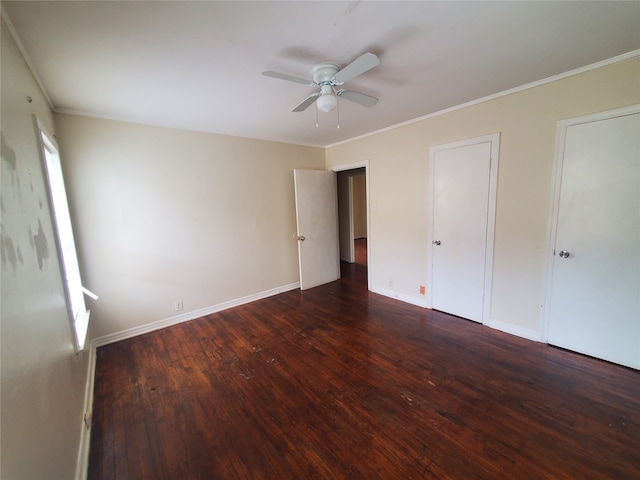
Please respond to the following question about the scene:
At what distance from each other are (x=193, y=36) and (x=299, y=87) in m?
0.88

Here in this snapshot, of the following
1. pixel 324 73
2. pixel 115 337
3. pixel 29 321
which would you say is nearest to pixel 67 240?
pixel 115 337

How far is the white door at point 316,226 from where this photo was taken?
Result: 163 inches

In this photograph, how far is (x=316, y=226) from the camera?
4.34 m

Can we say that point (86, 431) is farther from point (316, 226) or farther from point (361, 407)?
point (316, 226)

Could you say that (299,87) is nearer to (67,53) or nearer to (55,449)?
(67,53)

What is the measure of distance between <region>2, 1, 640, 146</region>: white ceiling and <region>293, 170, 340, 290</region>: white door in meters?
1.71

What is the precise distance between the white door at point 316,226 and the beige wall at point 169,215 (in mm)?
258

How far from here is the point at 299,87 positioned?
2.16m

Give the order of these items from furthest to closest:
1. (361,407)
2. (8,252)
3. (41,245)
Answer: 1. (361,407)
2. (41,245)
3. (8,252)

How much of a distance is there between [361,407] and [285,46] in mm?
2473

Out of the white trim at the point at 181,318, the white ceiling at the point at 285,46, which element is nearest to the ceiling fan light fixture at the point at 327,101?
the white ceiling at the point at 285,46

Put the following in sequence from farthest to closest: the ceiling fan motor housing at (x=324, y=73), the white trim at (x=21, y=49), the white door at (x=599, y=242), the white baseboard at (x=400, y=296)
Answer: the white baseboard at (x=400, y=296) < the white door at (x=599, y=242) < the ceiling fan motor housing at (x=324, y=73) < the white trim at (x=21, y=49)

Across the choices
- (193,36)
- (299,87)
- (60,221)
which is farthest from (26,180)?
(299,87)

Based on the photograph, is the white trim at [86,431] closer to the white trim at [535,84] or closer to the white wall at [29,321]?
the white wall at [29,321]
